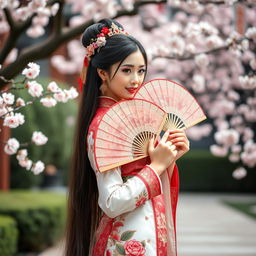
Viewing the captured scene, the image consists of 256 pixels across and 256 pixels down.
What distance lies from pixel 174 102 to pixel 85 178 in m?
0.49

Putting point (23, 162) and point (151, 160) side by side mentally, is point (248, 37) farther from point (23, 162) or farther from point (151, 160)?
point (151, 160)

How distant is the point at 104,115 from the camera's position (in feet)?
7.51

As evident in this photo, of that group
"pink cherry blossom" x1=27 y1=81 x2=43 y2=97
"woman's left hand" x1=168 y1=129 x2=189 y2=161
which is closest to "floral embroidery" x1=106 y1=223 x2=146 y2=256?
"woman's left hand" x1=168 y1=129 x2=189 y2=161

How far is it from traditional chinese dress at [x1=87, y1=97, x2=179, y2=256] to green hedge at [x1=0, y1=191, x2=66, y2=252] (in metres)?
3.96

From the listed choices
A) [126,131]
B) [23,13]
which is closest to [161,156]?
[126,131]

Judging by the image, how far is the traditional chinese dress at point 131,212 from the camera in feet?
7.36

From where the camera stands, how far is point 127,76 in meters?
2.41

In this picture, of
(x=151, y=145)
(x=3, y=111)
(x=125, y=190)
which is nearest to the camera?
(x=125, y=190)

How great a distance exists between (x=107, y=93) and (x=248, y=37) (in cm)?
196

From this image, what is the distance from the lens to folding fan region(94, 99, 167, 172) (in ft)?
7.43

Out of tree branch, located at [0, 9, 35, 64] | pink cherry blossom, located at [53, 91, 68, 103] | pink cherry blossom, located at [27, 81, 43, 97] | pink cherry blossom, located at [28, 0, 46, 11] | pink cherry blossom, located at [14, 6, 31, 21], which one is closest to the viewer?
pink cherry blossom, located at [27, 81, 43, 97]

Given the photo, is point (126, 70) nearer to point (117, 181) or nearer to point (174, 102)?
point (174, 102)

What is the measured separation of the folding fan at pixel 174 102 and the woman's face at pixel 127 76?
0.05 metres

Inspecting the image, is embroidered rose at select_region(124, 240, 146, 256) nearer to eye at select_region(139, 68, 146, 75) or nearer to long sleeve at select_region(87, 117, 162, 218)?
long sleeve at select_region(87, 117, 162, 218)
